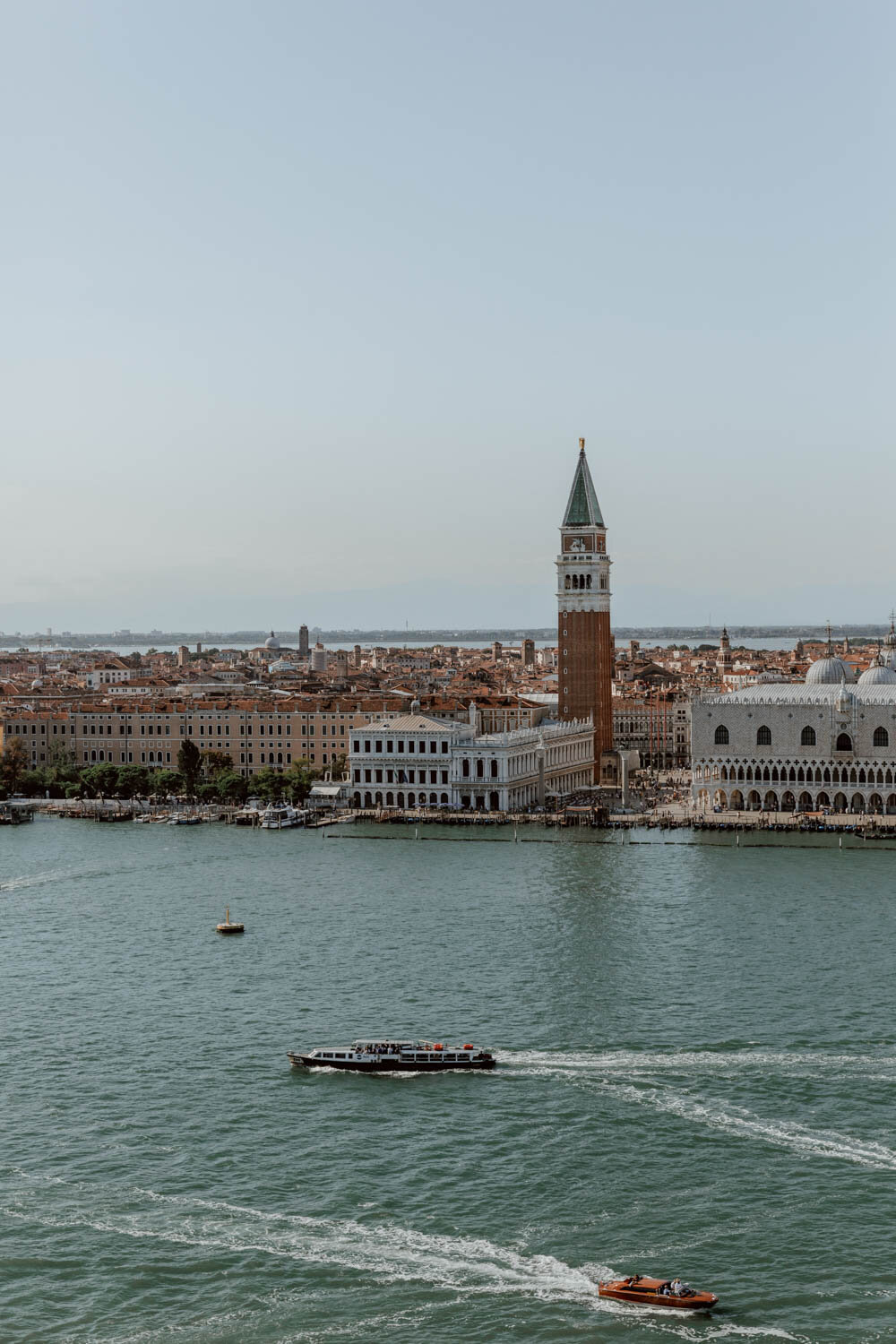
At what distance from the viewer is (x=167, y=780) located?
3575 centimetres

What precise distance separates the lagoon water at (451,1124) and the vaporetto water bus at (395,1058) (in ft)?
0.44

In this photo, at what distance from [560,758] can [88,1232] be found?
2501cm

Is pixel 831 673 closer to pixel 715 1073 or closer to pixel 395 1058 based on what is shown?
pixel 715 1073

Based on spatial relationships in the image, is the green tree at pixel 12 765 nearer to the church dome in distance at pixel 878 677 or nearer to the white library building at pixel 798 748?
the white library building at pixel 798 748

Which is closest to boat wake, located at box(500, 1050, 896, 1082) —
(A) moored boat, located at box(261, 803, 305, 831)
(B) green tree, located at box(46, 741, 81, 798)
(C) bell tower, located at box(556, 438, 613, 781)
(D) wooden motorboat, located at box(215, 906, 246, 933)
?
(D) wooden motorboat, located at box(215, 906, 246, 933)

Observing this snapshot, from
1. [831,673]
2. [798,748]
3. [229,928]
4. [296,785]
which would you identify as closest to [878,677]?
[831,673]

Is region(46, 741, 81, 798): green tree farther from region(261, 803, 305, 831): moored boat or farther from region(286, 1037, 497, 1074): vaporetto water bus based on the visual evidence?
region(286, 1037, 497, 1074): vaporetto water bus

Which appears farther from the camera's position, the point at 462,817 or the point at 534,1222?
the point at 462,817

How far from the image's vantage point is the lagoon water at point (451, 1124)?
32.9ft

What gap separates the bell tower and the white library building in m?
4.47

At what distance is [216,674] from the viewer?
2660 inches

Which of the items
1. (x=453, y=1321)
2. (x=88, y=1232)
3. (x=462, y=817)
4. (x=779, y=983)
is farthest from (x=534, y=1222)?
(x=462, y=817)

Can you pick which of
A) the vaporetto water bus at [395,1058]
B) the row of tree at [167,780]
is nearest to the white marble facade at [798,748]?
the row of tree at [167,780]

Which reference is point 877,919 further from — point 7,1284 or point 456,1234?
point 7,1284
